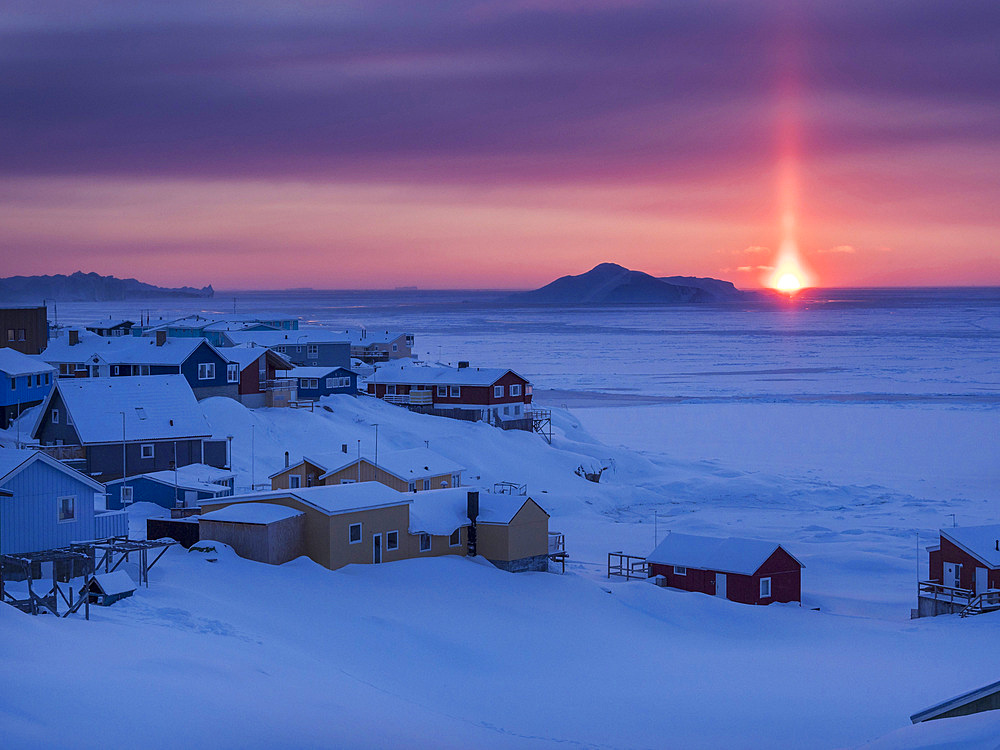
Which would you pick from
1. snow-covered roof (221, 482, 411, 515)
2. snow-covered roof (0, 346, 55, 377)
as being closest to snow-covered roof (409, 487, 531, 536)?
snow-covered roof (221, 482, 411, 515)

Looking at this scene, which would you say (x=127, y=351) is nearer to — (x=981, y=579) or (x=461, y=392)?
(x=461, y=392)

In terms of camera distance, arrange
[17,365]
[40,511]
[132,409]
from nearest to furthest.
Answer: [40,511]
[132,409]
[17,365]

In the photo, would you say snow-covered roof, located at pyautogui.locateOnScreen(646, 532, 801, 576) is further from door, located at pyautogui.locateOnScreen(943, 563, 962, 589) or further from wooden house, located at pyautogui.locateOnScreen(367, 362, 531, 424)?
wooden house, located at pyautogui.locateOnScreen(367, 362, 531, 424)

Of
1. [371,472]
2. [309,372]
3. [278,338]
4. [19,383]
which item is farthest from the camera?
[278,338]

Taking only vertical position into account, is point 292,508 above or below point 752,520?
above

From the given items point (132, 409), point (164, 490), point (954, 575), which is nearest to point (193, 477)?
point (164, 490)

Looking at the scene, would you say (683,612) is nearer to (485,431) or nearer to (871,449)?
(485,431)

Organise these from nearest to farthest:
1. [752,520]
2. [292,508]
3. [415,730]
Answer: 1. [415,730]
2. [292,508]
3. [752,520]

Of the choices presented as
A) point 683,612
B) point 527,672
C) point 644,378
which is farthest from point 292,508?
point 644,378
